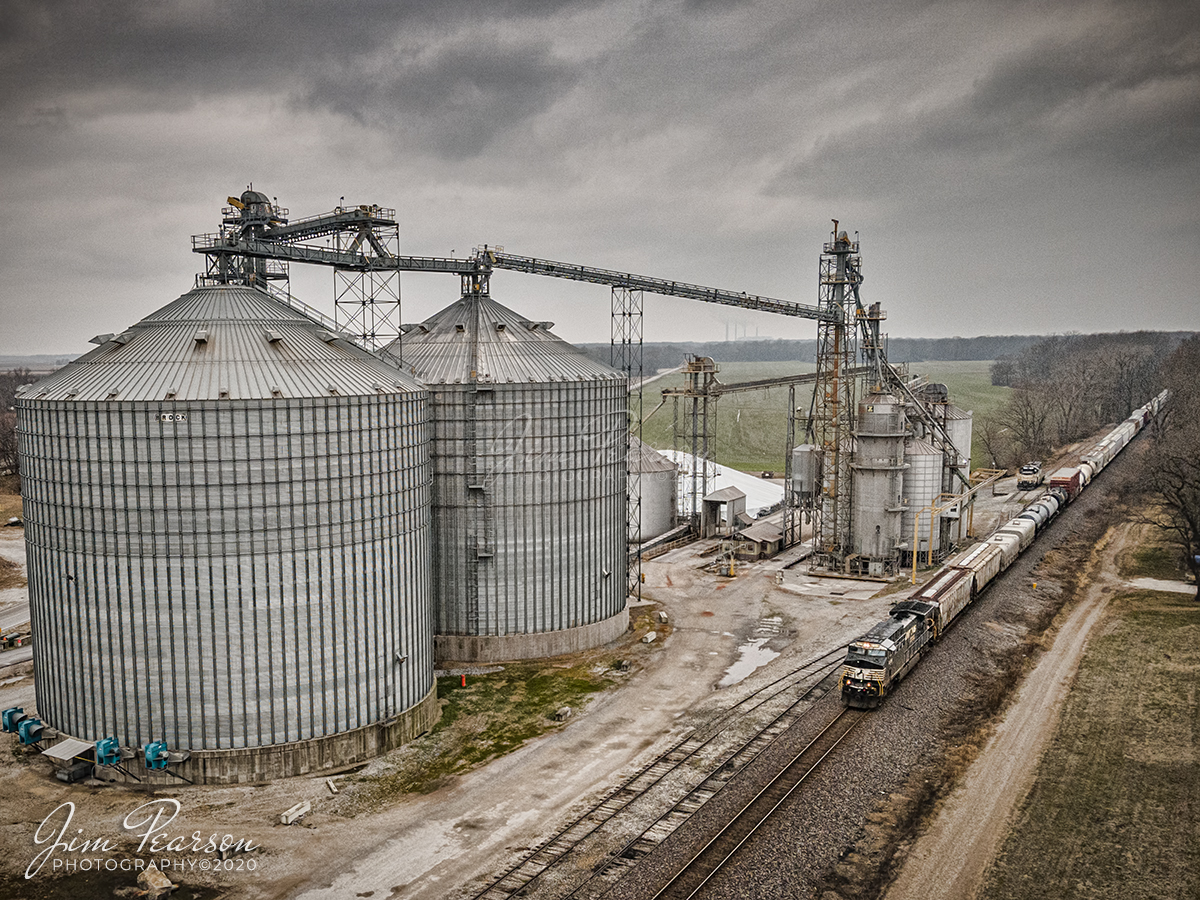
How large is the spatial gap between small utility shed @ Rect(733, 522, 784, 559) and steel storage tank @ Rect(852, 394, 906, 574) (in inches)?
348

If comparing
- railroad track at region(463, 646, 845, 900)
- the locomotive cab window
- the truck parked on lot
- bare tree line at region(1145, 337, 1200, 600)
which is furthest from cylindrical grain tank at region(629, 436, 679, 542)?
the truck parked on lot

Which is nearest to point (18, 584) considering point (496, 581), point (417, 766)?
point (496, 581)

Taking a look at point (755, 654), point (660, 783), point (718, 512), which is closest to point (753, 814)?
point (660, 783)

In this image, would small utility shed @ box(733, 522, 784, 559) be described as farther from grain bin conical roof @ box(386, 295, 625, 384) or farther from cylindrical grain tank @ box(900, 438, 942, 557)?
grain bin conical roof @ box(386, 295, 625, 384)

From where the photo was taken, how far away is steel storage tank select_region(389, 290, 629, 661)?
160 ft

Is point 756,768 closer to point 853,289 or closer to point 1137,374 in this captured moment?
point 853,289

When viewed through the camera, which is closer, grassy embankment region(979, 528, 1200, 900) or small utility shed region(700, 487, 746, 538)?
grassy embankment region(979, 528, 1200, 900)

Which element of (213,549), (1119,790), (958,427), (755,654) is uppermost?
(958,427)

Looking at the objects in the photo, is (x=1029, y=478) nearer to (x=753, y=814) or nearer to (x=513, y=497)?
(x=513, y=497)

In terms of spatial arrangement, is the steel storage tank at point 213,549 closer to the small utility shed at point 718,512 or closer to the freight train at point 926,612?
the freight train at point 926,612

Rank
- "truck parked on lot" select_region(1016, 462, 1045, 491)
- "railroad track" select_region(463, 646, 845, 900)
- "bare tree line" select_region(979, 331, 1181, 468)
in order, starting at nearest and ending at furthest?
"railroad track" select_region(463, 646, 845, 900) < "truck parked on lot" select_region(1016, 462, 1045, 491) < "bare tree line" select_region(979, 331, 1181, 468)

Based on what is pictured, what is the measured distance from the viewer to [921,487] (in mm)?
72750

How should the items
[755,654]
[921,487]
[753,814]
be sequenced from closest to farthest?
[753,814] → [755,654] → [921,487]

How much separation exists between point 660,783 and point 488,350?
2712cm
